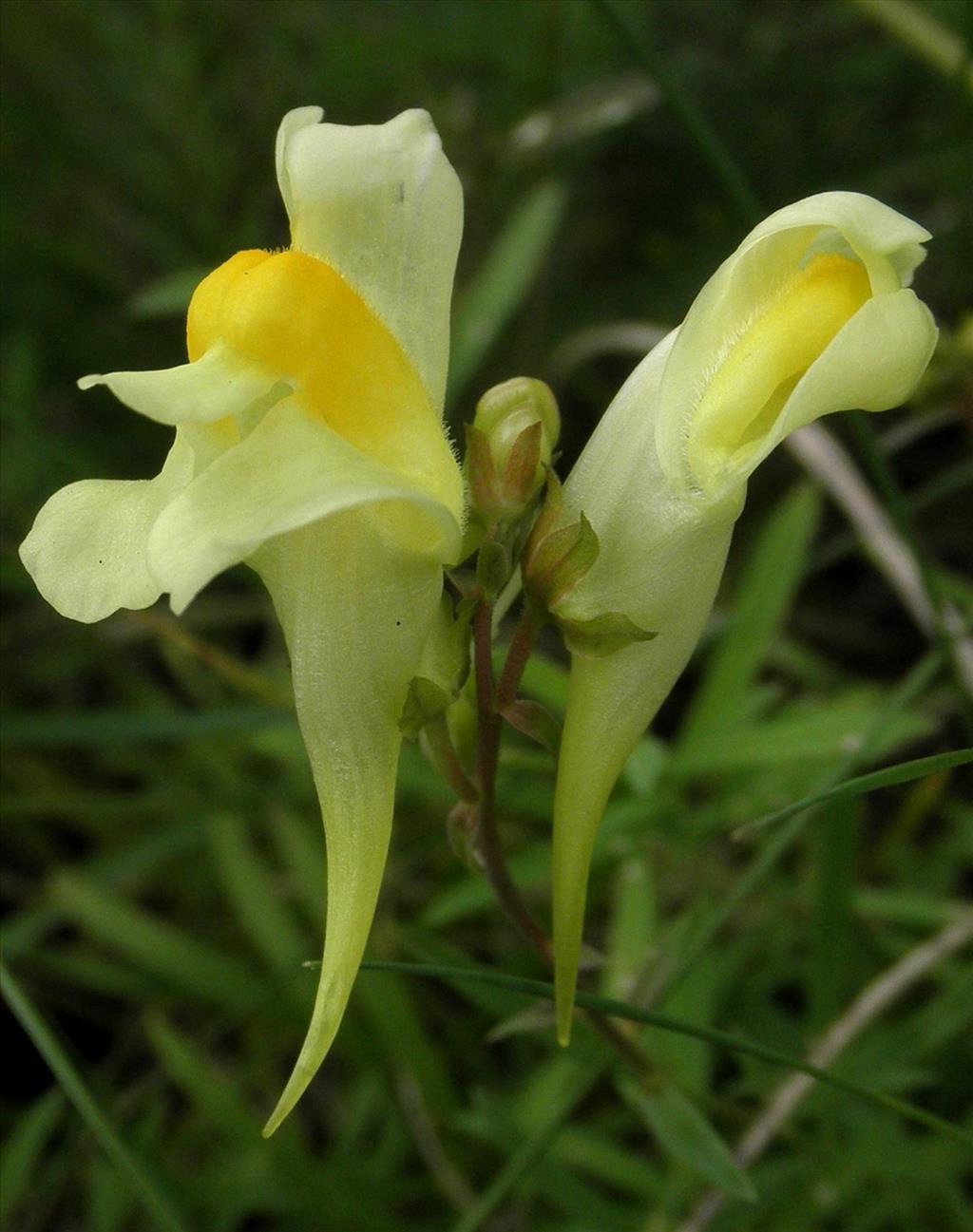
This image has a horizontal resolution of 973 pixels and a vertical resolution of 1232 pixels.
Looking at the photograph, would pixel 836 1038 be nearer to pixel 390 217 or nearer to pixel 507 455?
pixel 507 455

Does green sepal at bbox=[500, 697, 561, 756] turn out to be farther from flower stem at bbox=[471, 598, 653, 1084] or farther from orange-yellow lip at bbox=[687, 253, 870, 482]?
orange-yellow lip at bbox=[687, 253, 870, 482]

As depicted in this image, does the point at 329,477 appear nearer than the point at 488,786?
Yes

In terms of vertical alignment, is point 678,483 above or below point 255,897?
above

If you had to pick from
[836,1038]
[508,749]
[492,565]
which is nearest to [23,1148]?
[508,749]

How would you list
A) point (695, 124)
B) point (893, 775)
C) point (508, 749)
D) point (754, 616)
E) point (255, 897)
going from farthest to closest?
1. point (255, 897)
2. point (754, 616)
3. point (508, 749)
4. point (695, 124)
5. point (893, 775)

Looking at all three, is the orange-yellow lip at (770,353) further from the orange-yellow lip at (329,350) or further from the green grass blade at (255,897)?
the green grass blade at (255,897)

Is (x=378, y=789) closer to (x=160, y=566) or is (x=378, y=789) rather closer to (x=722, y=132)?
(x=160, y=566)
